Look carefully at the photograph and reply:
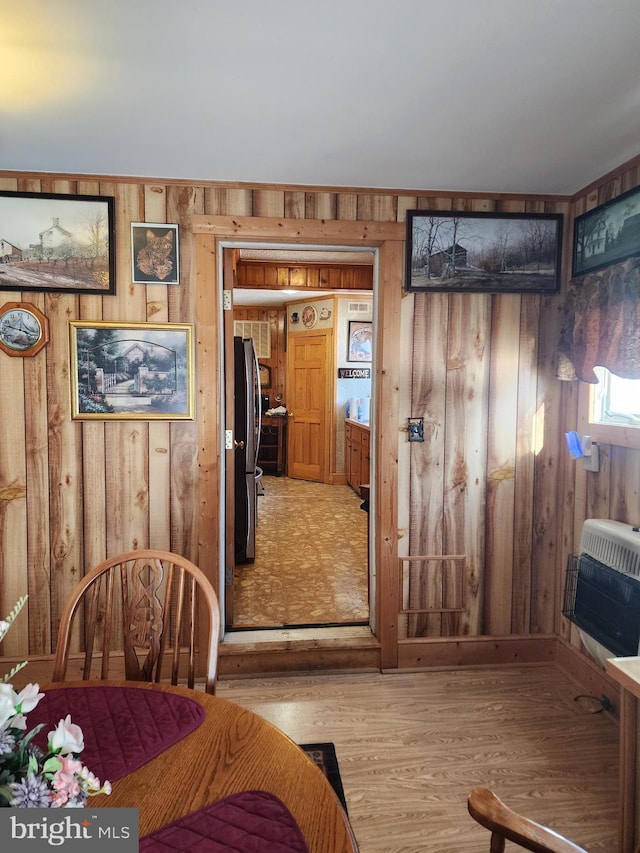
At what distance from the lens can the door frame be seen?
253 cm

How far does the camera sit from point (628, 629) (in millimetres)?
1967

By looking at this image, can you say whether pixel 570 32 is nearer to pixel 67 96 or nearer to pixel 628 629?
pixel 67 96

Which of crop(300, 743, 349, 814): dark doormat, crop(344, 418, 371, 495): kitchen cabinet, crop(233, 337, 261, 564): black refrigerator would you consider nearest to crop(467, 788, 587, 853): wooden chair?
crop(300, 743, 349, 814): dark doormat

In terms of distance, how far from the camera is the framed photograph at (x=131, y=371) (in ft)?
8.11

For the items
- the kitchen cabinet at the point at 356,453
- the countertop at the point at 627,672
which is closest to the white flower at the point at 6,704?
the countertop at the point at 627,672

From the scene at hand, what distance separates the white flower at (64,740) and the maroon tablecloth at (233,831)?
0.81 feet

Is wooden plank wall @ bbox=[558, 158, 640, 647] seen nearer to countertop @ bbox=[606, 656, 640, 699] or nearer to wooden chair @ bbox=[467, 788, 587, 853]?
countertop @ bbox=[606, 656, 640, 699]

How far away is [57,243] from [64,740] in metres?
2.38

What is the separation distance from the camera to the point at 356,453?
20.8ft

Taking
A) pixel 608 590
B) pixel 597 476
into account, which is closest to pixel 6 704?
pixel 608 590

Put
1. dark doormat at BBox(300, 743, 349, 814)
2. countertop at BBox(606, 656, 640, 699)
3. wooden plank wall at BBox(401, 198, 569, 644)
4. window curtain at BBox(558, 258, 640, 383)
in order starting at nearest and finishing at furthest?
countertop at BBox(606, 656, 640, 699)
dark doormat at BBox(300, 743, 349, 814)
window curtain at BBox(558, 258, 640, 383)
wooden plank wall at BBox(401, 198, 569, 644)

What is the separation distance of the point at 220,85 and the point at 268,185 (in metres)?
0.83

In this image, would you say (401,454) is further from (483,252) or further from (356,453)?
(356,453)

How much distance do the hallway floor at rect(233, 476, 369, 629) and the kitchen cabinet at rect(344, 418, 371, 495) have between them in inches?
11.9
